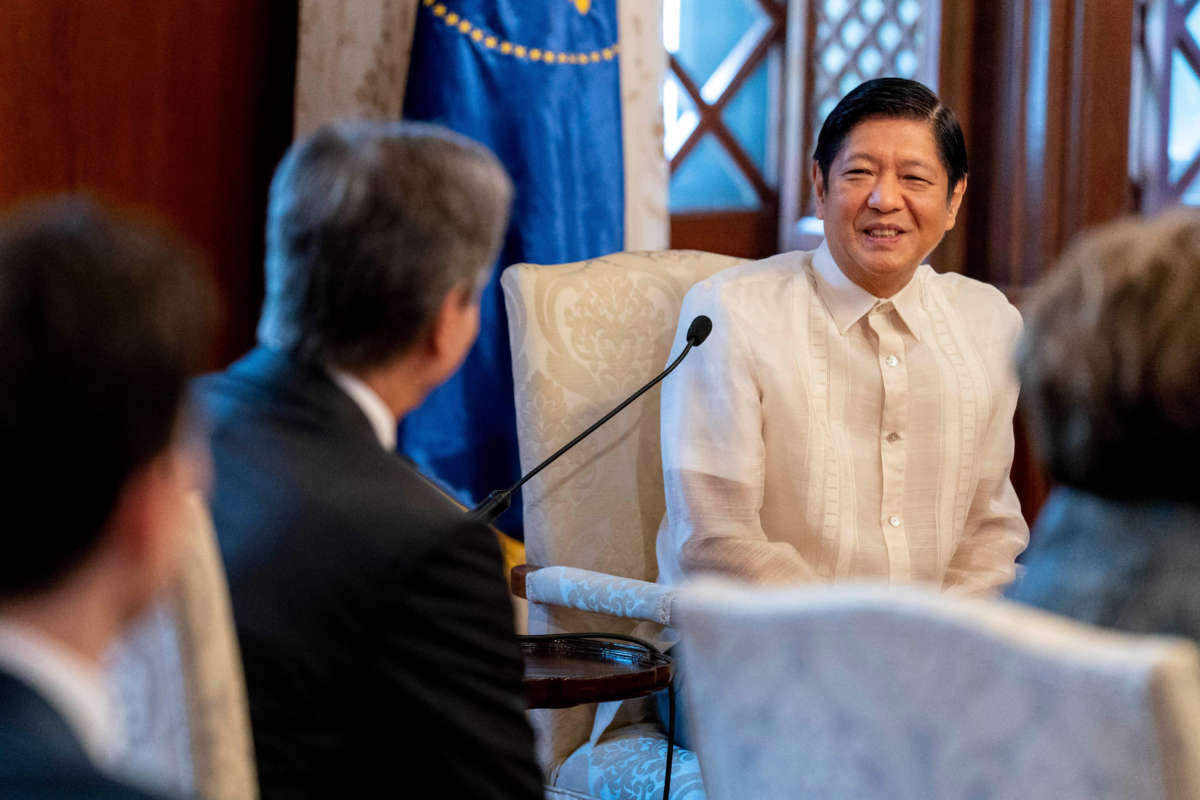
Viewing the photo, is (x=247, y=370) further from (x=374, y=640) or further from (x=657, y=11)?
(x=657, y=11)

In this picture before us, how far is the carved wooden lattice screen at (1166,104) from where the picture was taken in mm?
3807

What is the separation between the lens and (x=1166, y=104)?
3.80 metres

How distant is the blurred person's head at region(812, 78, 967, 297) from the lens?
213 cm

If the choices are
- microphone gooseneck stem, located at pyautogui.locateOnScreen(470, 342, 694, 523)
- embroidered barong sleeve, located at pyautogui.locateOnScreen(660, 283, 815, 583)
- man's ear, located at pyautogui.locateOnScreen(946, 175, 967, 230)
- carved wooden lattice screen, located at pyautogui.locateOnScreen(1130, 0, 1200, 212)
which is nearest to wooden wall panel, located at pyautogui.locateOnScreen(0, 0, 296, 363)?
microphone gooseneck stem, located at pyautogui.locateOnScreen(470, 342, 694, 523)

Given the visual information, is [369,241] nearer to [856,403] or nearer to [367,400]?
[367,400]

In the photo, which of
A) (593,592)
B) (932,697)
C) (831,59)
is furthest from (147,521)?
(831,59)

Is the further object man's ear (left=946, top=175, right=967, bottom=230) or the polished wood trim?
the polished wood trim

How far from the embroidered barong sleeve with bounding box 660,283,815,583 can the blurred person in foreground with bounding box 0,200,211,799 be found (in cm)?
140

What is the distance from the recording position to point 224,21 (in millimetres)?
2523

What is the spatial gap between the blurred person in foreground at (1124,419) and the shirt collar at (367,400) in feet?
1.62

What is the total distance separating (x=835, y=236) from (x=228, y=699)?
1511 mm

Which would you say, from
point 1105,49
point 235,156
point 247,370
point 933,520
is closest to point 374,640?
point 247,370

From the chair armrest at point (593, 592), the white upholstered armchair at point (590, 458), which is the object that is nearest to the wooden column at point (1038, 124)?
the white upholstered armchair at point (590, 458)

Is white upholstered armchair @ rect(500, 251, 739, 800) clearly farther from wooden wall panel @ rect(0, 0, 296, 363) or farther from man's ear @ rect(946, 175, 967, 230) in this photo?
wooden wall panel @ rect(0, 0, 296, 363)
